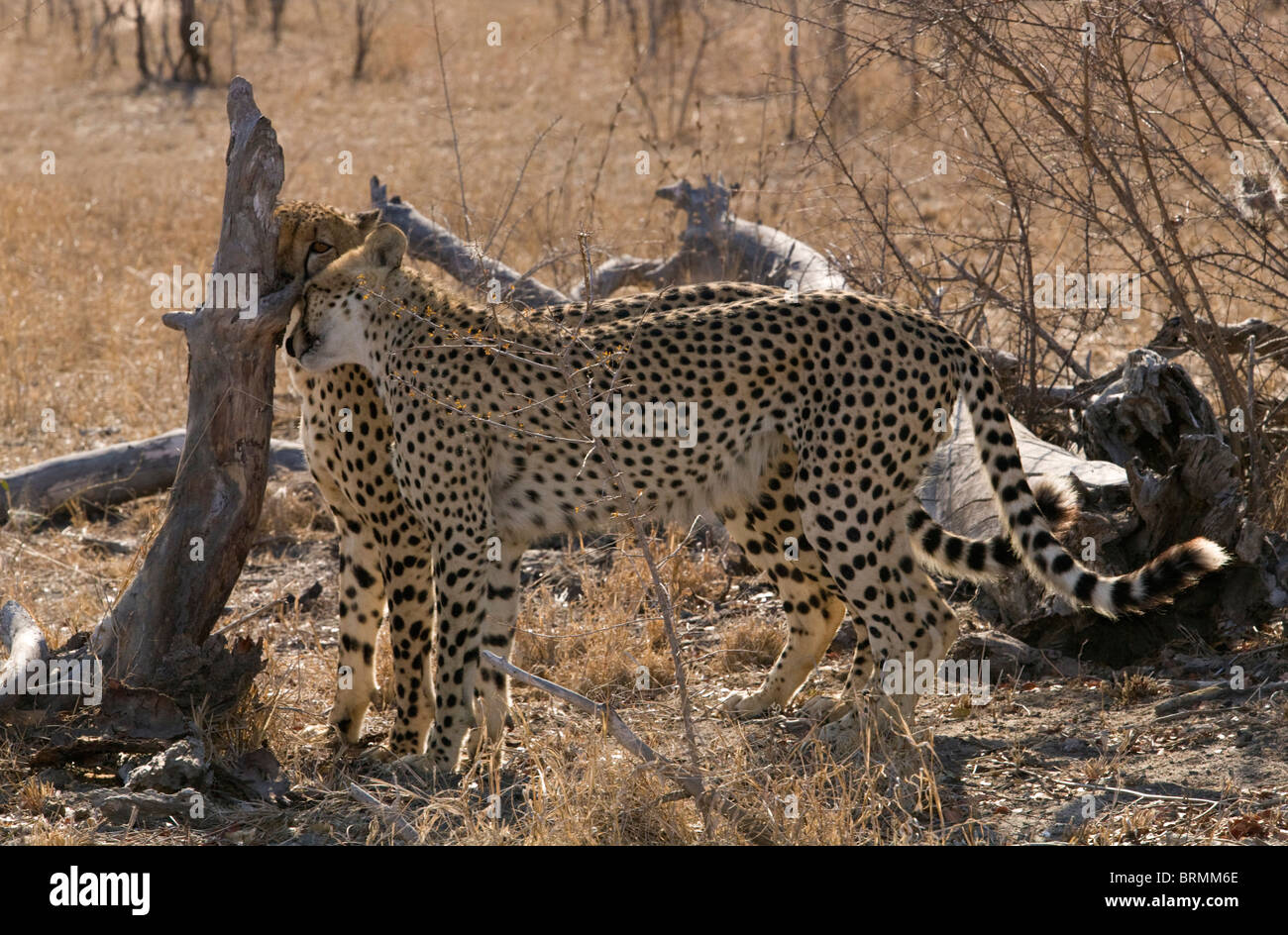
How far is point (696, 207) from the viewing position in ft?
24.1

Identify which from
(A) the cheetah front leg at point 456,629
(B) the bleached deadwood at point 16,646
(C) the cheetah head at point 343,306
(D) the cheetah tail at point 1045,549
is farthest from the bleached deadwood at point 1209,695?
(B) the bleached deadwood at point 16,646

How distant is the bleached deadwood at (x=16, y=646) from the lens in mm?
4191

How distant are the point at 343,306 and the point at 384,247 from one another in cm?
25

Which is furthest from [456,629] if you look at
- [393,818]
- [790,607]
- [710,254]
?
[710,254]

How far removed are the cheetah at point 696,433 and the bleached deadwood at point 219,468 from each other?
0.19 meters

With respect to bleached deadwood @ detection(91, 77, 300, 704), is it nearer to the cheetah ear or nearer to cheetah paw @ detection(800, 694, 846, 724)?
the cheetah ear

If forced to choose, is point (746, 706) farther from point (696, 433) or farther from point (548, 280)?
point (548, 280)

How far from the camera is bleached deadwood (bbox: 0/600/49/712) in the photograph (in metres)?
4.19

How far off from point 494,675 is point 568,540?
5.01 feet

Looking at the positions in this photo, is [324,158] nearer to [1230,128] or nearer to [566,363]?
[1230,128]

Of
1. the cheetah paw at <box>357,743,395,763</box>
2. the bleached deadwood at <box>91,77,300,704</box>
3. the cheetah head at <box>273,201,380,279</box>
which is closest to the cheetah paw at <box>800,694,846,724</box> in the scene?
the cheetah paw at <box>357,743,395,763</box>

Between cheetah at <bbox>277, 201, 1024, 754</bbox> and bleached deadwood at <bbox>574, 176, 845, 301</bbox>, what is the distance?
2.26 metres

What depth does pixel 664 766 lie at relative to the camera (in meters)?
3.43

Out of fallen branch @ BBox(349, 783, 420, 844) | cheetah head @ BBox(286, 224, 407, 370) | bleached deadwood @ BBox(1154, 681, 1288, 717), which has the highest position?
cheetah head @ BBox(286, 224, 407, 370)
